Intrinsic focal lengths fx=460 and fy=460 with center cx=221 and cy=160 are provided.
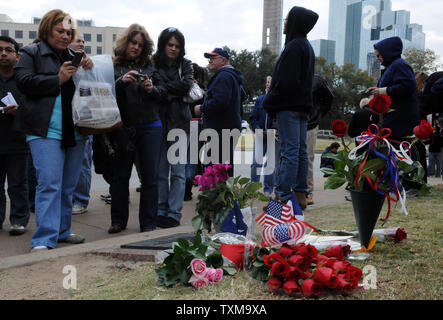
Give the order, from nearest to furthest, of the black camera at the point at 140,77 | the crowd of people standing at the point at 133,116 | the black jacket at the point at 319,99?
the crowd of people standing at the point at 133,116
the black camera at the point at 140,77
the black jacket at the point at 319,99

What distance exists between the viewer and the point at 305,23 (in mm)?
5027

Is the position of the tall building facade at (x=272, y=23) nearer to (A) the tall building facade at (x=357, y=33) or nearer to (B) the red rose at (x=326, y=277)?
(A) the tall building facade at (x=357, y=33)

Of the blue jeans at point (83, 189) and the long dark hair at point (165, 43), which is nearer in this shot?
the long dark hair at point (165, 43)

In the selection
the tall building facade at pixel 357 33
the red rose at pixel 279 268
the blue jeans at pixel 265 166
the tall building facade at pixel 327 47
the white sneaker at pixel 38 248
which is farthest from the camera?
the tall building facade at pixel 327 47

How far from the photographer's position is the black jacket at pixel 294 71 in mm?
4820

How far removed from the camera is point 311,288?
85.0 inches

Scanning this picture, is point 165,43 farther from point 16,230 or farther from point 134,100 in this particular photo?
point 16,230

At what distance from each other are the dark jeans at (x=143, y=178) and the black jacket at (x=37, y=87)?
2.65ft

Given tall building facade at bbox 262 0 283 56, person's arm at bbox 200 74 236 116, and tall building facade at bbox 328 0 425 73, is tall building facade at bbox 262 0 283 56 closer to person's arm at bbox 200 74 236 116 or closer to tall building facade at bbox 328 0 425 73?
tall building facade at bbox 328 0 425 73

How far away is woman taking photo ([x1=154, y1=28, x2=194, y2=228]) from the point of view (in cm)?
478

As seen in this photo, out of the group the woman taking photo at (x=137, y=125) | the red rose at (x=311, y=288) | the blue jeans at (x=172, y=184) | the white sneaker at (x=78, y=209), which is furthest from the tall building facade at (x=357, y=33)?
the red rose at (x=311, y=288)

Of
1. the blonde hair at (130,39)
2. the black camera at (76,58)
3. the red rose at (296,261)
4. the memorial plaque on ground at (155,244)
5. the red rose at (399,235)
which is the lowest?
the memorial plaque on ground at (155,244)

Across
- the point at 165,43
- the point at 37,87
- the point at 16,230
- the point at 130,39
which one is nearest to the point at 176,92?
the point at 165,43

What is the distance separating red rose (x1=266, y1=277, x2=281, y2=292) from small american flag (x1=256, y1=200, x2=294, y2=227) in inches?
22.2
